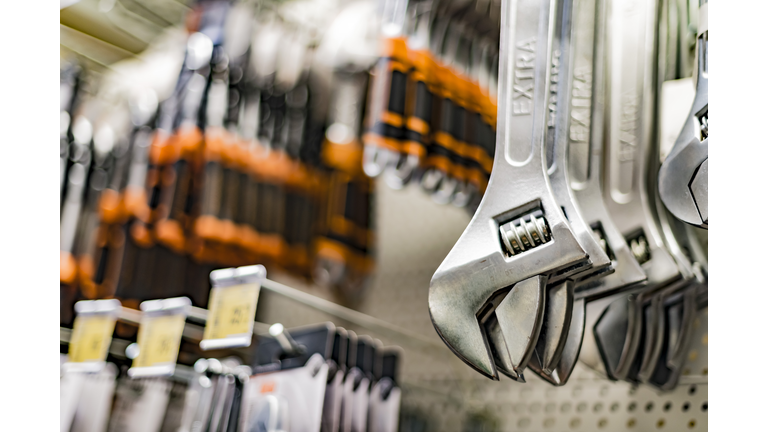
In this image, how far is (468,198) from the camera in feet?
4.52

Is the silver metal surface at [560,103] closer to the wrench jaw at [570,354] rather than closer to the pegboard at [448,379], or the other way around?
the wrench jaw at [570,354]

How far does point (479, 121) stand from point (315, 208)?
0.59 m

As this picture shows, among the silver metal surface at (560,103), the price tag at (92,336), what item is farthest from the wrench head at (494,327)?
the price tag at (92,336)

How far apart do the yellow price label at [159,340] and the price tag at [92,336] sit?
12 cm

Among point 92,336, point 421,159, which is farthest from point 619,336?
point 92,336

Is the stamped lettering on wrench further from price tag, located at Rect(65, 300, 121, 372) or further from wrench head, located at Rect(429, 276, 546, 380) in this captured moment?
price tag, located at Rect(65, 300, 121, 372)

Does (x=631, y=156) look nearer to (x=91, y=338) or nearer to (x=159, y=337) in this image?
(x=159, y=337)

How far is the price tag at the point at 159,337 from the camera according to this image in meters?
1.23

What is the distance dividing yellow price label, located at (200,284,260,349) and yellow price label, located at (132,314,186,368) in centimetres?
13

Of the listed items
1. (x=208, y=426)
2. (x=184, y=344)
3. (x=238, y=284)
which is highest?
(x=238, y=284)

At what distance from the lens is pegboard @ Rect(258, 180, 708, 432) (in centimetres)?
106
